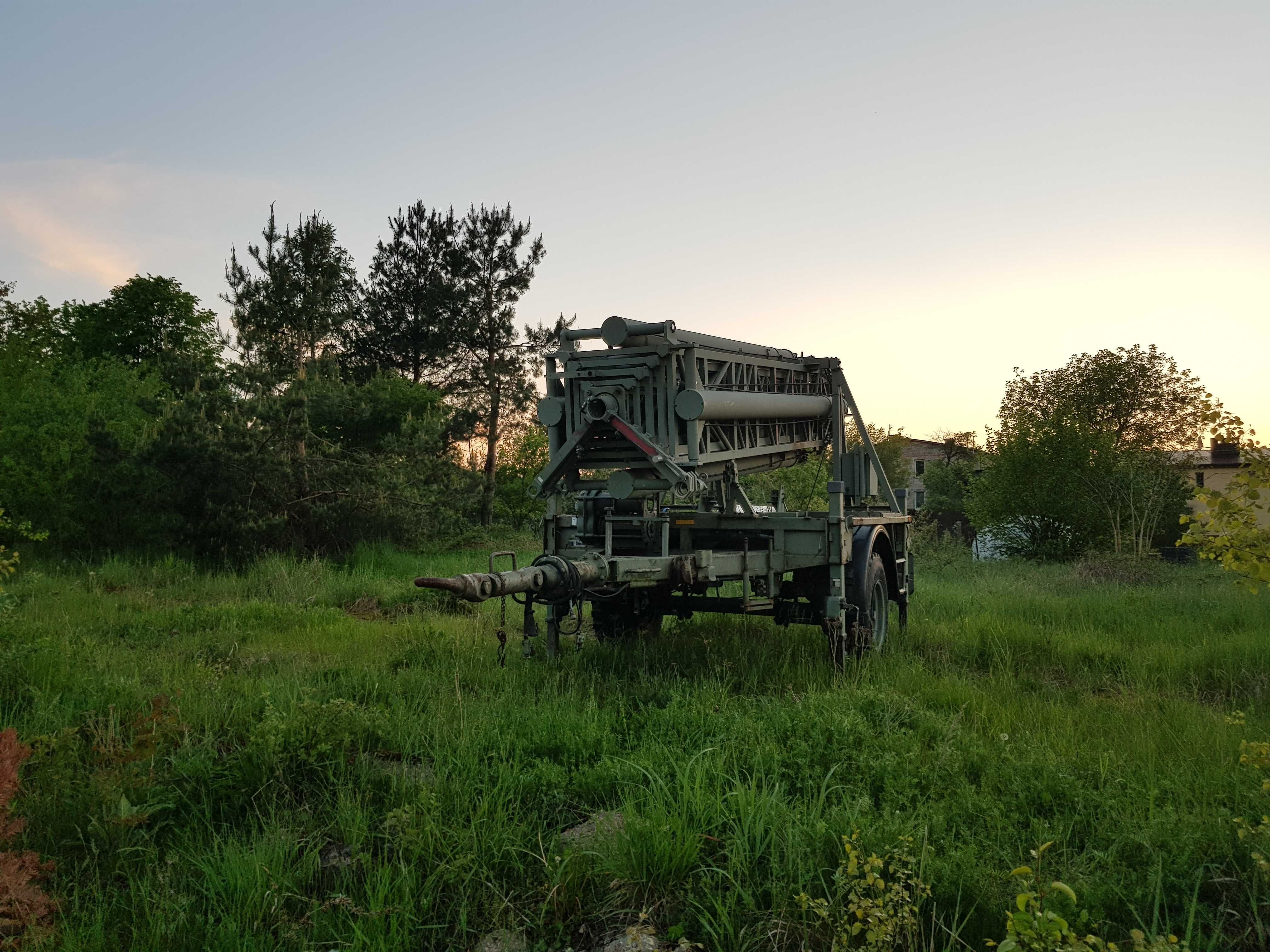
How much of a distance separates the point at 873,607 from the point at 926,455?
5850 centimetres

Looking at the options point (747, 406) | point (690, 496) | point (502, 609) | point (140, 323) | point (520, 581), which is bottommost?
point (502, 609)

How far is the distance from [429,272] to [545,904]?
30687 millimetres

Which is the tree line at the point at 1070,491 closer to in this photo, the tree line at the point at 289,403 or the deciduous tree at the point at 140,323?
the tree line at the point at 289,403

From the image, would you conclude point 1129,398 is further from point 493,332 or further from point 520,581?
point 520,581

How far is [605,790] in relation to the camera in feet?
15.1

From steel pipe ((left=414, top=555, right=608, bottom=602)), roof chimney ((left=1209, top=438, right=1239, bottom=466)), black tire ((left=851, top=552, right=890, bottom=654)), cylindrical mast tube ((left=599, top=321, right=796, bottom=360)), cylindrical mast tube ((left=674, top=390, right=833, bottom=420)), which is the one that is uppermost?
roof chimney ((left=1209, top=438, right=1239, bottom=466))

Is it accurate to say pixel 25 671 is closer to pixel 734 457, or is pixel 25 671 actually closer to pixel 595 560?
pixel 595 560

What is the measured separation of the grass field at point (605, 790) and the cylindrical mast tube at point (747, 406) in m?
2.06

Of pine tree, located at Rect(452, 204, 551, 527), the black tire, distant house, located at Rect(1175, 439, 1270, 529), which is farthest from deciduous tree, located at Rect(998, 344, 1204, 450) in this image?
the black tire

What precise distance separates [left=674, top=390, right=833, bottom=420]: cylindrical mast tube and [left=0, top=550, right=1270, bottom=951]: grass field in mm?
2060

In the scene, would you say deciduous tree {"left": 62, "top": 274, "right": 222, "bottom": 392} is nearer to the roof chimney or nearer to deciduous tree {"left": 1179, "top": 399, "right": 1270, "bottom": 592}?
deciduous tree {"left": 1179, "top": 399, "right": 1270, "bottom": 592}

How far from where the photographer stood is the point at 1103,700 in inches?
267

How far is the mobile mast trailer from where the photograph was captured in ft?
22.9

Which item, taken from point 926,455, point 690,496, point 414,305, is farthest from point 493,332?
point 926,455
